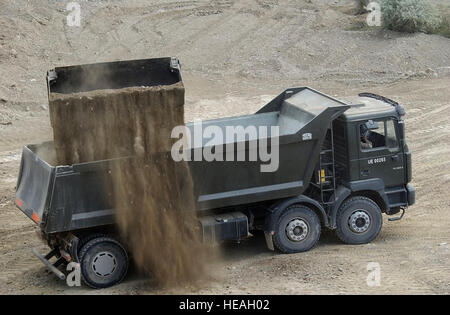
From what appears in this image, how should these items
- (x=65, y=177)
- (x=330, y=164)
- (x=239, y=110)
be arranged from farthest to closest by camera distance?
(x=239, y=110)
(x=330, y=164)
(x=65, y=177)

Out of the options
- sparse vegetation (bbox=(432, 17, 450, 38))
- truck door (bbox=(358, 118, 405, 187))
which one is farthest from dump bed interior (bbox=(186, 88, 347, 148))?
sparse vegetation (bbox=(432, 17, 450, 38))

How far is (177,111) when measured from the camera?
455 inches

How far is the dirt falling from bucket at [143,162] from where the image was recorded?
11266 mm

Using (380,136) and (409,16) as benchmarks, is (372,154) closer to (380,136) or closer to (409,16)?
(380,136)

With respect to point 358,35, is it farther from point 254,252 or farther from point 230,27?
point 254,252

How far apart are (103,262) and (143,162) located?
1608 millimetres

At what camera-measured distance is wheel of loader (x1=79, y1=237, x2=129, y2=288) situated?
1155cm

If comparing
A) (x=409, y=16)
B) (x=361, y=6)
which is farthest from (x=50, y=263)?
(x=361, y=6)

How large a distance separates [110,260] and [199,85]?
1284 cm

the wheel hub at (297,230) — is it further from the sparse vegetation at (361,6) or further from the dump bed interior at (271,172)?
the sparse vegetation at (361,6)

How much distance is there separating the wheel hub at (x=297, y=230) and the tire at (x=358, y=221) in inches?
25.5

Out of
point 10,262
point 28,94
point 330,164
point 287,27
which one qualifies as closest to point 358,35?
point 287,27

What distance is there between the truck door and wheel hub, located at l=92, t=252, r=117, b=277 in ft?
13.9

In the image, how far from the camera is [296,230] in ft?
41.6
